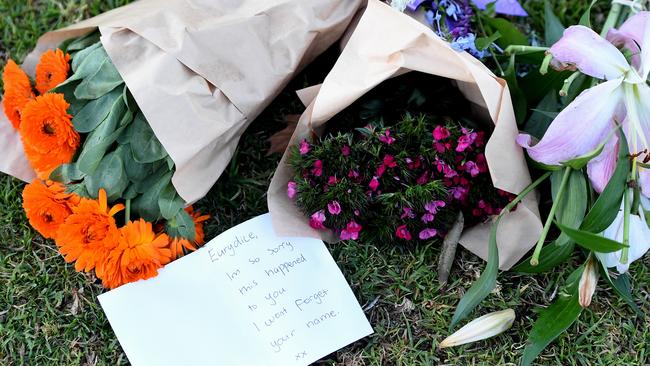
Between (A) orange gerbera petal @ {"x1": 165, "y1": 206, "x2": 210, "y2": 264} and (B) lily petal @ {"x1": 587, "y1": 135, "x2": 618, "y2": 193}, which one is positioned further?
(A) orange gerbera petal @ {"x1": 165, "y1": 206, "x2": 210, "y2": 264}

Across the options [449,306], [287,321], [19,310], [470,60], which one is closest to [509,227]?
[449,306]

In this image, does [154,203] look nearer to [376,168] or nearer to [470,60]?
[376,168]

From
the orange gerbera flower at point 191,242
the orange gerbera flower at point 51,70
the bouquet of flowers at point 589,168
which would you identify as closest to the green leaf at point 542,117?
the bouquet of flowers at point 589,168

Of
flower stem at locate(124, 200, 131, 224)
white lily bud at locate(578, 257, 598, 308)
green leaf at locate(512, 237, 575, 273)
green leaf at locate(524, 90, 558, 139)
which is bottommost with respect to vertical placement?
white lily bud at locate(578, 257, 598, 308)

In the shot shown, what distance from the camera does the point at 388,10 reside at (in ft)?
3.56

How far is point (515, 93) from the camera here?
3.84 ft

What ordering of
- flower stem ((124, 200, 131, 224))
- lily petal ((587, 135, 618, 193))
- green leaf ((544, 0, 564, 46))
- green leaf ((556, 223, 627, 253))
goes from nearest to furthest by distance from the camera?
green leaf ((556, 223, 627, 253)), lily petal ((587, 135, 618, 193)), flower stem ((124, 200, 131, 224)), green leaf ((544, 0, 564, 46))

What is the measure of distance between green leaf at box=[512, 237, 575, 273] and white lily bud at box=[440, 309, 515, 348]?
3.4 inches

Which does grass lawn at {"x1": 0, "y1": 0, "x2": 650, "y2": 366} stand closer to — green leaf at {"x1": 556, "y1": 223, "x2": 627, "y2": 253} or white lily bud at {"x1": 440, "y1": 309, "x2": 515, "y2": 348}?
white lily bud at {"x1": 440, "y1": 309, "x2": 515, "y2": 348}

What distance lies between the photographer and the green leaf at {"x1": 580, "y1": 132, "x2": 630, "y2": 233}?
38.5 inches

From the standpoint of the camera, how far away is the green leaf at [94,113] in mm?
1115

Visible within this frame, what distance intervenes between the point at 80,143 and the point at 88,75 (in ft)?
0.37

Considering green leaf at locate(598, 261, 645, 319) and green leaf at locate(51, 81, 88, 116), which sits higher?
green leaf at locate(51, 81, 88, 116)

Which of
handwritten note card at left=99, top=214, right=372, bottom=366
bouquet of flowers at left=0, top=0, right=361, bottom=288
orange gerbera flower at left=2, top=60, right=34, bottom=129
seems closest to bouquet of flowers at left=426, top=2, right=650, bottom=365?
handwritten note card at left=99, top=214, right=372, bottom=366
